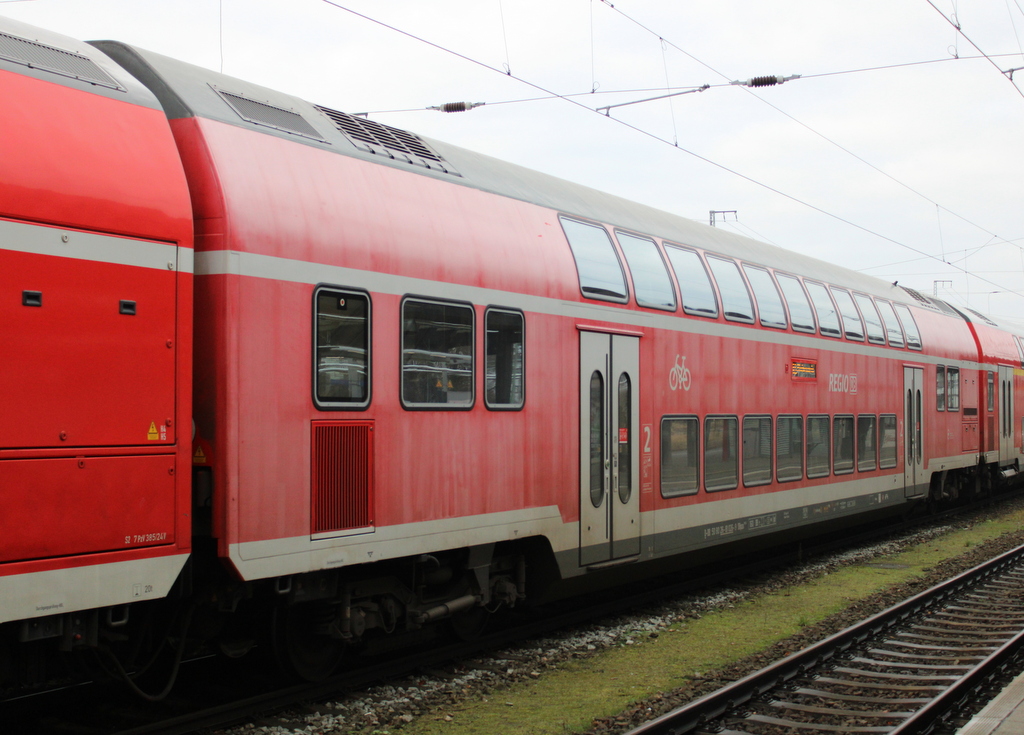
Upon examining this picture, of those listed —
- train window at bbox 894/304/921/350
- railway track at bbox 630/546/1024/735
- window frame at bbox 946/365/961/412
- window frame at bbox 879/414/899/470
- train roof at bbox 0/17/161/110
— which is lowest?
railway track at bbox 630/546/1024/735

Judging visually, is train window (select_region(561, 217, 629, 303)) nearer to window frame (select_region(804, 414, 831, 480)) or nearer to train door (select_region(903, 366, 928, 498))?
window frame (select_region(804, 414, 831, 480))

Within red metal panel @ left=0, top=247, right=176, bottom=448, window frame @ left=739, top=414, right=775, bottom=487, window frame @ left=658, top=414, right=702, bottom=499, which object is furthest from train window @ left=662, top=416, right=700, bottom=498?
red metal panel @ left=0, top=247, right=176, bottom=448

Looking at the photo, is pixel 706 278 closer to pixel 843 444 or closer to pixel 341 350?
pixel 843 444

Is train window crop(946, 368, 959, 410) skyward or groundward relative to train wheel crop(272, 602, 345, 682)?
skyward

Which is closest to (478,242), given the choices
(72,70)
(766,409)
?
(72,70)

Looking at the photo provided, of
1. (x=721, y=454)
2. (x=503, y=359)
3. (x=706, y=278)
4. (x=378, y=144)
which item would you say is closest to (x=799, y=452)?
(x=721, y=454)

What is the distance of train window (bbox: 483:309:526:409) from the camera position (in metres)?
7.38

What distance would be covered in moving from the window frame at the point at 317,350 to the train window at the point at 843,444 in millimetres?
8847

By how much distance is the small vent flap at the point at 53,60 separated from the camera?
4.92 meters

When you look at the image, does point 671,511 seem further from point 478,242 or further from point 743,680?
point 478,242

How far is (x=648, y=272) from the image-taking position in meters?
9.62

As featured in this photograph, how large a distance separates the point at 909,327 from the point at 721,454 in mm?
7422

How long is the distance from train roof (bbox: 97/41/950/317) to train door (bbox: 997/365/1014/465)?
1189 cm

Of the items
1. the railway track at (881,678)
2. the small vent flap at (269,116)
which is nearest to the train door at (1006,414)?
the railway track at (881,678)
